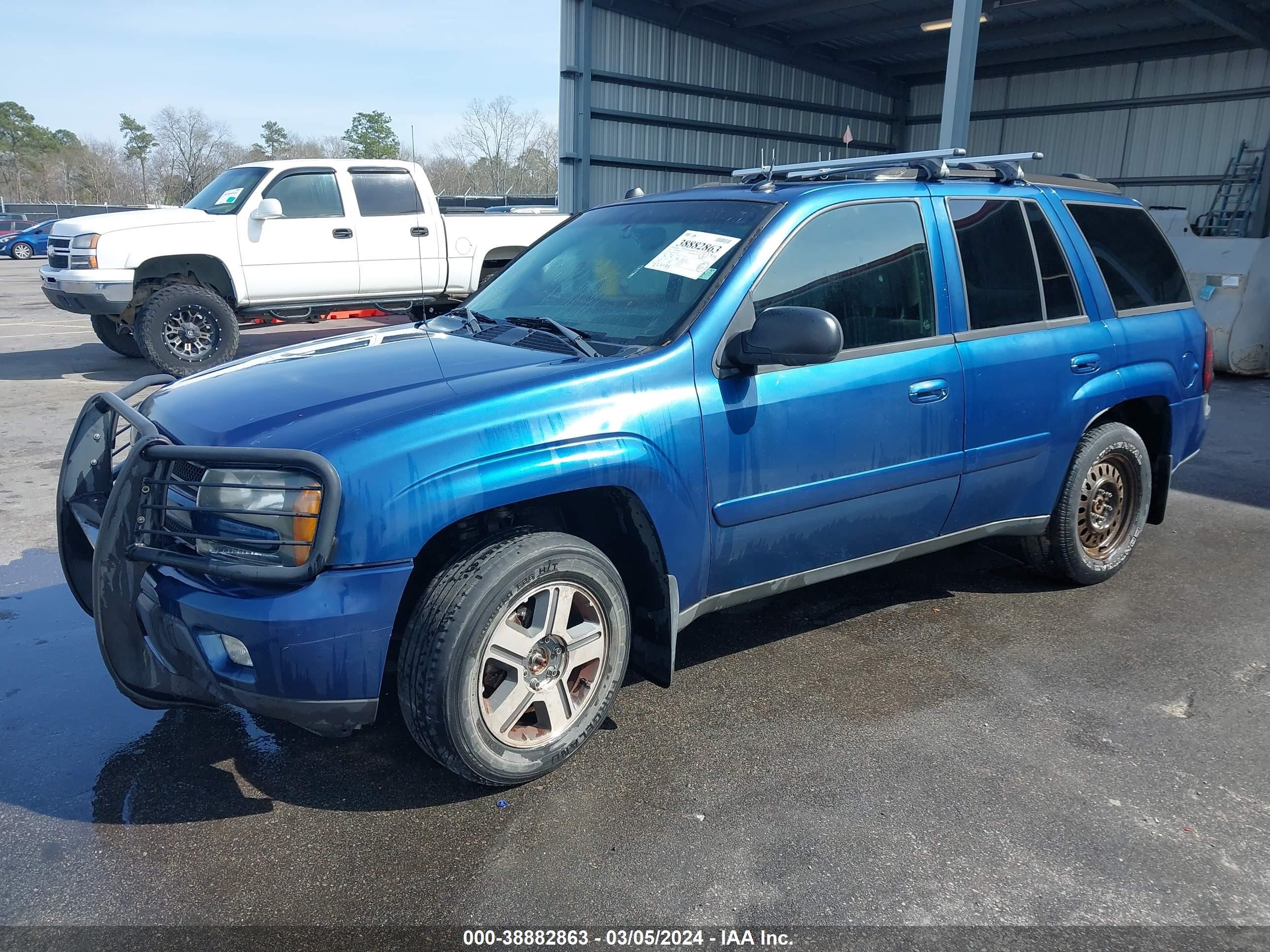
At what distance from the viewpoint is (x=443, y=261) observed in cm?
1109

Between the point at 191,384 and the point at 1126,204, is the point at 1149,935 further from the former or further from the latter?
the point at 1126,204

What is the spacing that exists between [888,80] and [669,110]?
22.7ft

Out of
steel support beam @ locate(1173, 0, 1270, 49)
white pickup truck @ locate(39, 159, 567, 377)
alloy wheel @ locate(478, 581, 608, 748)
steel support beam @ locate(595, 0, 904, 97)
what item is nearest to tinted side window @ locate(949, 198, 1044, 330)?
alloy wheel @ locate(478, 581, 608, 748)

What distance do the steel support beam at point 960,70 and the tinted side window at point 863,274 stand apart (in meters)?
8.68

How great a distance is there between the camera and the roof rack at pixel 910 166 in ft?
13.0

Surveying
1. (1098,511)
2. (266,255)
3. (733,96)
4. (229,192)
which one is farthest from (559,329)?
(733,96)

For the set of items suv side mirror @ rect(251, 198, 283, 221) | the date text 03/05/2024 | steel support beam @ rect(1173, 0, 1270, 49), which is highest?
steel support beam @ rect(1173, 0, 1270, 49)

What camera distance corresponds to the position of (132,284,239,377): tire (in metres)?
9.55

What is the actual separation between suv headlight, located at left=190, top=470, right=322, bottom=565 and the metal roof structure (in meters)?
16.1

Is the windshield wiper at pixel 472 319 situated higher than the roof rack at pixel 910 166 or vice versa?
the roof rack at pixel 910 166

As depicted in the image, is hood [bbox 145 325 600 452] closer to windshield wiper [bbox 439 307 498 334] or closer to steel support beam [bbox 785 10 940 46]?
windshield wiper [bbox 439 307 498 334]

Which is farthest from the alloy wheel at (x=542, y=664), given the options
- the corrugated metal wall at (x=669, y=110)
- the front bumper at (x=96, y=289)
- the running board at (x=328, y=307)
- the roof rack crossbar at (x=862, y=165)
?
the corrugated metal wall at (x=669, y=110)

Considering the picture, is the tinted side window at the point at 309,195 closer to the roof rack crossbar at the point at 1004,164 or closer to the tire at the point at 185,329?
the tire at the point at 185,329

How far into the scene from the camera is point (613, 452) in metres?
2.89
